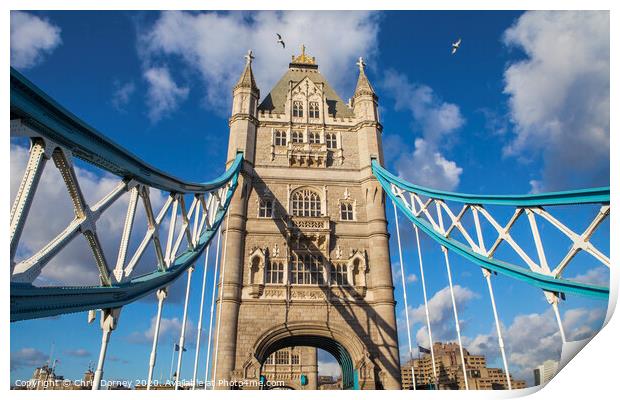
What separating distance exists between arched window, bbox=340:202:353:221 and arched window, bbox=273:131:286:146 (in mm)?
5196

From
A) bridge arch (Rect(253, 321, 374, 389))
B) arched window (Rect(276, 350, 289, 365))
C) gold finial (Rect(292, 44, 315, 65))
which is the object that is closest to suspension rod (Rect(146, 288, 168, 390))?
bridge arch (Rect(253, 321, 374, 389))

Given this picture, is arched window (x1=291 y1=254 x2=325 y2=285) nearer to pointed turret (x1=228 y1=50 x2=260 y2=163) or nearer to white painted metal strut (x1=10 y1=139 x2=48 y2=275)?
pointed turret (x1=228 y1=50 x2=260 y2=163)

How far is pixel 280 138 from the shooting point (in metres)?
23.2

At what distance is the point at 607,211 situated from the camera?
6.66 metres

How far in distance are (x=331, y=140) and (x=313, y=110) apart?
2603 millimetres

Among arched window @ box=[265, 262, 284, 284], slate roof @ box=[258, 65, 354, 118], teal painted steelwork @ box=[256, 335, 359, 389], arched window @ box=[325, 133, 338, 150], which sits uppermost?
slate roof @ box=[258, 65, 354, 118]

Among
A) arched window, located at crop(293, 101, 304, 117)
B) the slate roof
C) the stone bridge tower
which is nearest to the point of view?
the stone bridge tower

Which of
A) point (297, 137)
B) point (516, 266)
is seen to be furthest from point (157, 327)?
point (297, 137)

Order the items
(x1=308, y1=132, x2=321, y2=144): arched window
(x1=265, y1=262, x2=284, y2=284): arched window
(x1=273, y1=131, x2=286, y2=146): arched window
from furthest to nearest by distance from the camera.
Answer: (x1=308, y1=132, x2=321, y2=144): arched window < (x1=273, y1=131, x2=286, y2=146): arched window < (x1=265, y1=262, x2=284, y2=284): arched window

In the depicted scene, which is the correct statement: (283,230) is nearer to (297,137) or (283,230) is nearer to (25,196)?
(297,137)

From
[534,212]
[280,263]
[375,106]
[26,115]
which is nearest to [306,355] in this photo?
[280,263]

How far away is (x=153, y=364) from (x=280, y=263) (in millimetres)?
10628

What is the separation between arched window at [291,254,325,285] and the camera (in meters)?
19.4
